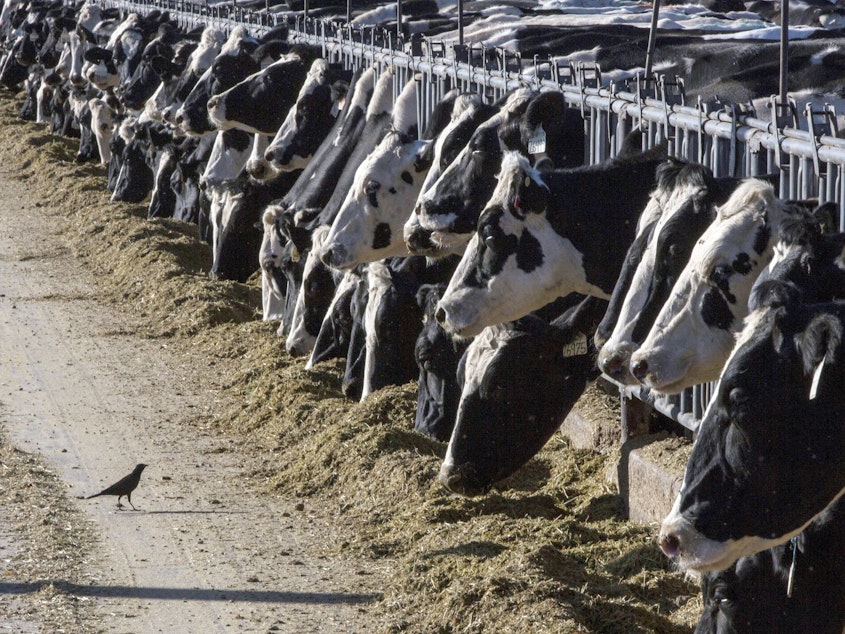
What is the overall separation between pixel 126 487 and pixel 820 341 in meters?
4.33

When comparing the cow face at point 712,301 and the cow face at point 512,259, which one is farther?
the cow face at point 512,259

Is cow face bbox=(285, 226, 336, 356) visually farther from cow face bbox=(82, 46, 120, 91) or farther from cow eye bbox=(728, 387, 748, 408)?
cow face bbox=(82, 46, 120, 91)

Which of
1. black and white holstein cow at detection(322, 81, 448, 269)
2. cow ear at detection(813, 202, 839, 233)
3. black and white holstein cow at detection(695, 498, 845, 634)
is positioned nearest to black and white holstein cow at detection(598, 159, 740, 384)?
cow ear at detection(813, 202, 839, 233)

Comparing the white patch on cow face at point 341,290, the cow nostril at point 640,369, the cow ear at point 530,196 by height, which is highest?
the cow ear at point 530,196

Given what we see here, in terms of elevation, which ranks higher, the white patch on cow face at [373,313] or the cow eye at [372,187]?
the cow eye at [372,187]

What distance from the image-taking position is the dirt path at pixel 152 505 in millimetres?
5699

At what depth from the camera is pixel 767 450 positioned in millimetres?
3518

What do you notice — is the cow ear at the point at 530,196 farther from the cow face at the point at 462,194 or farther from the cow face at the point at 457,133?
the cow face at the point at 457,133

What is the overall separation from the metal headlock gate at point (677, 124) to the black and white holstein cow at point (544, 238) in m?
0.35

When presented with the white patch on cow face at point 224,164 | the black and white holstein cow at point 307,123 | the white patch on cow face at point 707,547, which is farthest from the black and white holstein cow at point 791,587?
the white patch on cow face at point 224,164

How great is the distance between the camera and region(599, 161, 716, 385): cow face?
4695 millimetres

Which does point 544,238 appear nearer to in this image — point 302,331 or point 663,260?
point 663,260

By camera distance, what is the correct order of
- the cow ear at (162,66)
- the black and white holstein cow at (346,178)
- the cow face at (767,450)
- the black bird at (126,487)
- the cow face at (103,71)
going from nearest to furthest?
the cow face at (767,450)
the black bird at (126,487)
the black and white holstein cow at (346,178)
the cow ear at (162,66)
the cow face at (103,71)

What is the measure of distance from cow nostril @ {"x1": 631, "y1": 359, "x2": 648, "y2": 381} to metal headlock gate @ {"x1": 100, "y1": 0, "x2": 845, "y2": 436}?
0.94m
